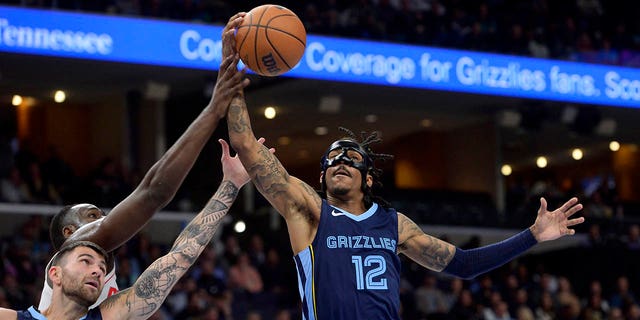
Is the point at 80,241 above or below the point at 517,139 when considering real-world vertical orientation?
below

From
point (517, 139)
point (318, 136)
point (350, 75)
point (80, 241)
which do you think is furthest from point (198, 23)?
point (80, 241)

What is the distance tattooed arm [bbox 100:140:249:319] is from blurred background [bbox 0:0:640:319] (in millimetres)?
8406

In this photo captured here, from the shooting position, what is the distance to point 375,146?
2419 cm

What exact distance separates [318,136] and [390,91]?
153 inches

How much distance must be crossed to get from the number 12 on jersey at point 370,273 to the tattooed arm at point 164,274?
867mm

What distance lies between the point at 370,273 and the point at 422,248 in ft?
2.00

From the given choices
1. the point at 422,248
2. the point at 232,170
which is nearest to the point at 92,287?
the point at 232,170

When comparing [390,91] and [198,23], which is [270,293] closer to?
[198,23]

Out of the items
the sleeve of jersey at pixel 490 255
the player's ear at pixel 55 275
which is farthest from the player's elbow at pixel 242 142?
the sleeve of jersey at pixel 490 255

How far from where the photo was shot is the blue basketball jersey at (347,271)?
5.52 m

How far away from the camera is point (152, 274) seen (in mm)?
4719

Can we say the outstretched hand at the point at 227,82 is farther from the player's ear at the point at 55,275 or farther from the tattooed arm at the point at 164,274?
the player's ear at the point at 55,275

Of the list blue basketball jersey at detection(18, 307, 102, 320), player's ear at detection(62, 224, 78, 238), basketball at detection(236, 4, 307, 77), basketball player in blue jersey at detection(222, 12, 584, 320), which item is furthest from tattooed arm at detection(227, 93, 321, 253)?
blue basketball jersey at detection(18, 307, 102, 320)

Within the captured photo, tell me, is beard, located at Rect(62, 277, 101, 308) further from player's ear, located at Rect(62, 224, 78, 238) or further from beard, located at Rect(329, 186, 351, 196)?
beard, located at Rect(329, 186, 351, 196)
